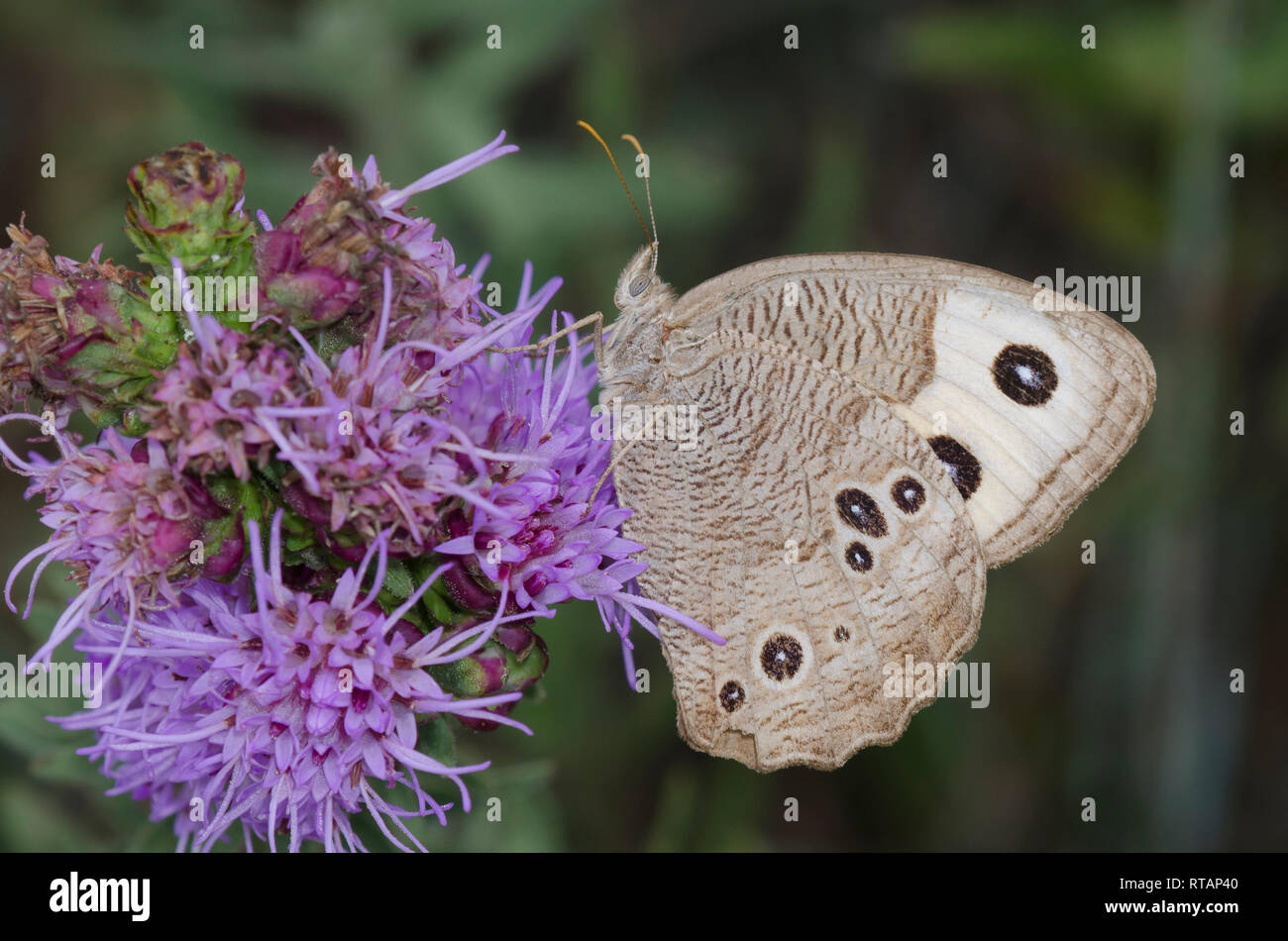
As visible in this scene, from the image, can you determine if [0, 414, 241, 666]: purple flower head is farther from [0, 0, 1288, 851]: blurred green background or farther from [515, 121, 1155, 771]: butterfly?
[0, 0, 1288, 851]: blurred green background

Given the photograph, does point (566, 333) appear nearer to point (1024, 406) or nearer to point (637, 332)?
point (637, 332)

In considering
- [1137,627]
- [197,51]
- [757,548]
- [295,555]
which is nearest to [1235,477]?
[1137,627]

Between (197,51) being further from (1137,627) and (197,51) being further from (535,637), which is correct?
(1137,627)

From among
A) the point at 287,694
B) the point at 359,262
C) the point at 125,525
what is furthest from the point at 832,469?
the point at 125,525

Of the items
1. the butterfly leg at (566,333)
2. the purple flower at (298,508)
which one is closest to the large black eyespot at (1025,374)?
the butterfly leg at (566,333)

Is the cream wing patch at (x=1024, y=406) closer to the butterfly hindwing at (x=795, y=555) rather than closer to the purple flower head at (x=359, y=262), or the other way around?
the butterfly hindwing at (x=795, y=555)

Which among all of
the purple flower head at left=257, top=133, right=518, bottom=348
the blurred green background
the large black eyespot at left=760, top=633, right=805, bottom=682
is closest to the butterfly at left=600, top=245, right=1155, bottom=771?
the large black eyespot at left=760, top=633, right=805, bottom=682
